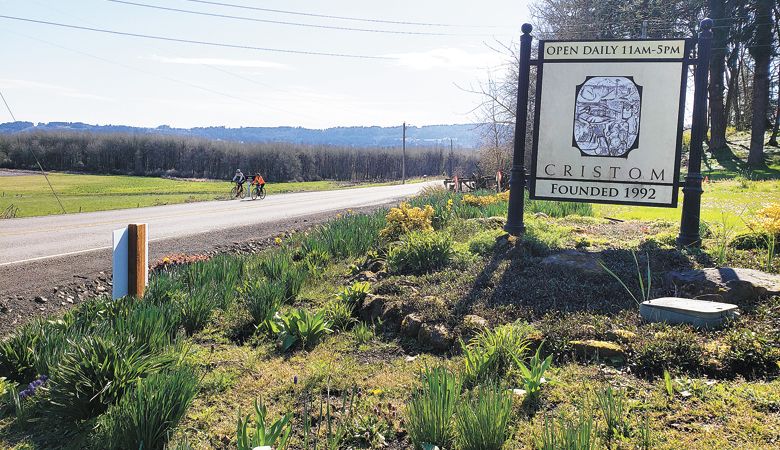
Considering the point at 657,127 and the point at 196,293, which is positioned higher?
the point at 657,127

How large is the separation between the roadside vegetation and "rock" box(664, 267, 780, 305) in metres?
0.12

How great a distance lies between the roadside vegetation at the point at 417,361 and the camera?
299 cm

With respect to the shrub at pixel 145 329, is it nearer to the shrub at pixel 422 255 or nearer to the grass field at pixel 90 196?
the shrub at pixel 422 255

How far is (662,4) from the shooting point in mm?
26891

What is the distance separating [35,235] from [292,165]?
204 ft

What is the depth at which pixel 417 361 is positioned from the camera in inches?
170

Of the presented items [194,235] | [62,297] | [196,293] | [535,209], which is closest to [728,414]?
[196,293]

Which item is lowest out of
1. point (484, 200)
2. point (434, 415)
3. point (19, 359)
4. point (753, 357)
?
point (19, 359)

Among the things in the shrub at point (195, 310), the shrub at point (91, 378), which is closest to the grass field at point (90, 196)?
the shrub at point (195, 310)

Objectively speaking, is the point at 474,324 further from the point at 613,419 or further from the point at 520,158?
the point at 520,158

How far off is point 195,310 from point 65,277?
4.25 metres

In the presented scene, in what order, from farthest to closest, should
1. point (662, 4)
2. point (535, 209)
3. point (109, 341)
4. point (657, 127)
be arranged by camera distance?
1. point (662, 4)
2. point (535, 209)
3. point (657, 127)
4. point (109, 341)

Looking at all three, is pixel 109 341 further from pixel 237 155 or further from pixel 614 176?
pixel 237 155

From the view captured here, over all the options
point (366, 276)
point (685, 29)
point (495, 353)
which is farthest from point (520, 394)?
point (685, 29)
